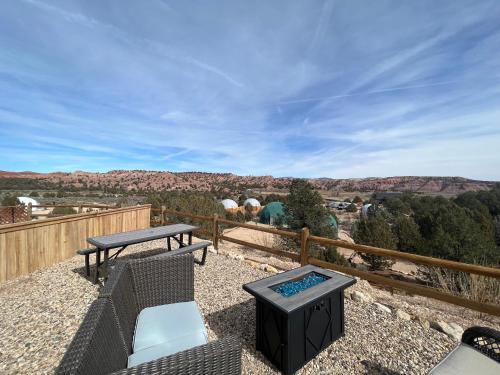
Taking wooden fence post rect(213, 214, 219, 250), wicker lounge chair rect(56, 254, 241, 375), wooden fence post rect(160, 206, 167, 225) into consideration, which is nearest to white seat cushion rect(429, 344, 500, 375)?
wicker lounge chair rect(56, 254, 241, 375)

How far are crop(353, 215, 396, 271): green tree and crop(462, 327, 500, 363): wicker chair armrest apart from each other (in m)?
10.6

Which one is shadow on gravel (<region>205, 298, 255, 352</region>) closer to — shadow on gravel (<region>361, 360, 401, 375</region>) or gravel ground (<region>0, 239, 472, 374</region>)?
gravel ground (<region>0, 239, 472, 374</region>)

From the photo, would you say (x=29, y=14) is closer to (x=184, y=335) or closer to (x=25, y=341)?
(x=25, y=341)

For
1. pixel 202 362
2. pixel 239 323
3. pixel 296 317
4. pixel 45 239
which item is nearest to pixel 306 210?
pixel 239 323

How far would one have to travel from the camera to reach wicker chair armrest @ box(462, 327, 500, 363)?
2139mm

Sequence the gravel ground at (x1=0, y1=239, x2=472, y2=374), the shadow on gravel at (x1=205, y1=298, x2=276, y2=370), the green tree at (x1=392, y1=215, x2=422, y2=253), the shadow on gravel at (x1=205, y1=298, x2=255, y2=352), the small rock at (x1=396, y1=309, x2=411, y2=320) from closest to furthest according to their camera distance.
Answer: the gravel ground at (x1=0, y1=239, x2=472, y2=374) → the shadow on gravel at (x1=205, y1=298, x2=276, y2=370) → the shadow on gravel at (x1=205, y1=298, x2=255, y2=352) → the small rock at (x1=396, y1=309, x2=411, y2=320) → the green tree at (x1=392, y1=215, x2=422, y2=253)

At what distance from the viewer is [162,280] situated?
10.2 feet

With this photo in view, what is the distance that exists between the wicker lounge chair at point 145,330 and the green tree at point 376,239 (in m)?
11.3

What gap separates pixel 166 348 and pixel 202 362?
1.02 m

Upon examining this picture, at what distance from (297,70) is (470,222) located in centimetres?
1244

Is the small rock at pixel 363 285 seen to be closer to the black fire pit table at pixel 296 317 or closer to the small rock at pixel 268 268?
the small rock at pixel 268 268

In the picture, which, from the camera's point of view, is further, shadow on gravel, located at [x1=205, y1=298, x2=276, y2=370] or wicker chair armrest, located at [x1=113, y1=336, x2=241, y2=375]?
shadow on gravel, located at [x1=205, y1=298, x2=276, y2=370]

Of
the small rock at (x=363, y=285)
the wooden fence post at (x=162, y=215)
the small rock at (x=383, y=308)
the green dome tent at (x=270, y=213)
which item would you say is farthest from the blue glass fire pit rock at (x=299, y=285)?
the green dome tent at (x=270, y=213)

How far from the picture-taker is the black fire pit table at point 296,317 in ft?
8.62
